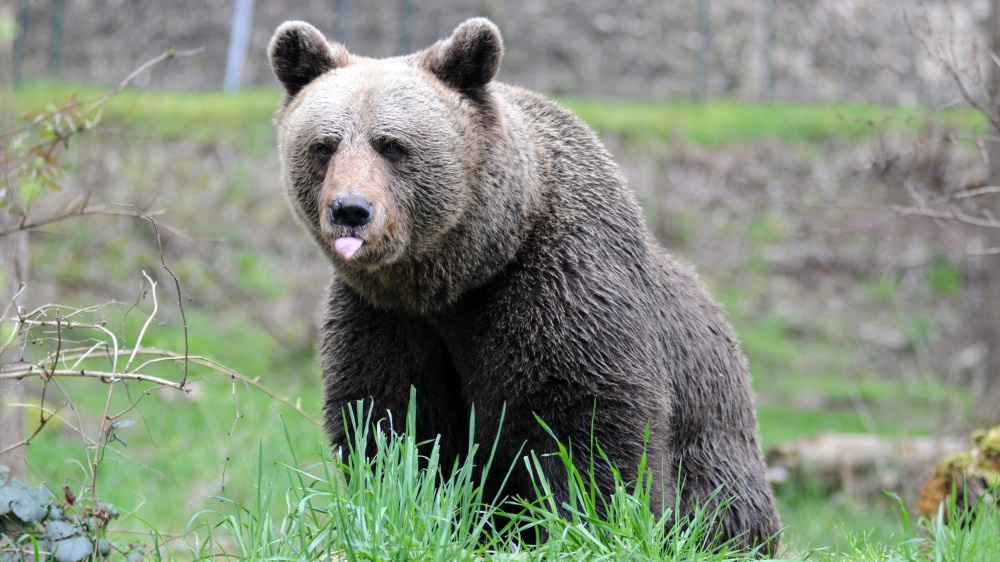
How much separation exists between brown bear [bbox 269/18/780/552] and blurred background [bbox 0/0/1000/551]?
236 centimetres

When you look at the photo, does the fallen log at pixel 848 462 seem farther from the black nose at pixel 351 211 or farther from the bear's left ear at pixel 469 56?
the black nose at pixel 351 211

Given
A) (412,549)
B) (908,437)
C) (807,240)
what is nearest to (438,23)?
(807,240)

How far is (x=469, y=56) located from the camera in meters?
4.48

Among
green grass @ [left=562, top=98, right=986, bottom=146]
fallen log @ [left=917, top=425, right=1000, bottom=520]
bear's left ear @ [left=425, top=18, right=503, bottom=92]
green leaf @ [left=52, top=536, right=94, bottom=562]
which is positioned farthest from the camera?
green grass @ [left=562, top=98, right=986, bottom=146]

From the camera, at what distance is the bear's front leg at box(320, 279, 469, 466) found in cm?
462

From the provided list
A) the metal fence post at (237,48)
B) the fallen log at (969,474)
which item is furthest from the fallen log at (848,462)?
the metal fence post at (237,48)

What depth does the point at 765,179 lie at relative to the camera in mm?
13820

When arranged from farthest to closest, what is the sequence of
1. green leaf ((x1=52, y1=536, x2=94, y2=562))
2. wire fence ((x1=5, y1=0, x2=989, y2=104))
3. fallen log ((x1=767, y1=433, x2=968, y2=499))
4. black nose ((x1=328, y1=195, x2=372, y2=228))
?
wire fence ((x1=5, y1=0, x2=989, y2=104)) → fallen log ((x1=767, y1=433, x2=968, y2=499)) → black nose ((x1=328, y1=195, x2=372, y2=228)) → green leaf ((x1=52, y1=536, x2=94, y2=562))

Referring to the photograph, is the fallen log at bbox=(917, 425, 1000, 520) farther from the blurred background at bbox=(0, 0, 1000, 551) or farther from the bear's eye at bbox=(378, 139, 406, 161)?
the bear's eye at bbox=(378, 139, 406, 161)

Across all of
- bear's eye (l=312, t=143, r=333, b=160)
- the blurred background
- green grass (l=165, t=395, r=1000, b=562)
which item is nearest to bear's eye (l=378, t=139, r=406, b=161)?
bear's eye (l=312, t=143, r=333, b=160)

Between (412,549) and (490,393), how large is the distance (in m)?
1.06

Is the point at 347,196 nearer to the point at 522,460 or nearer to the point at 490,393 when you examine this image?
the point at 490,393

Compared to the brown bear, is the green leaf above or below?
below

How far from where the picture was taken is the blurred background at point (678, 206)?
328 inches
